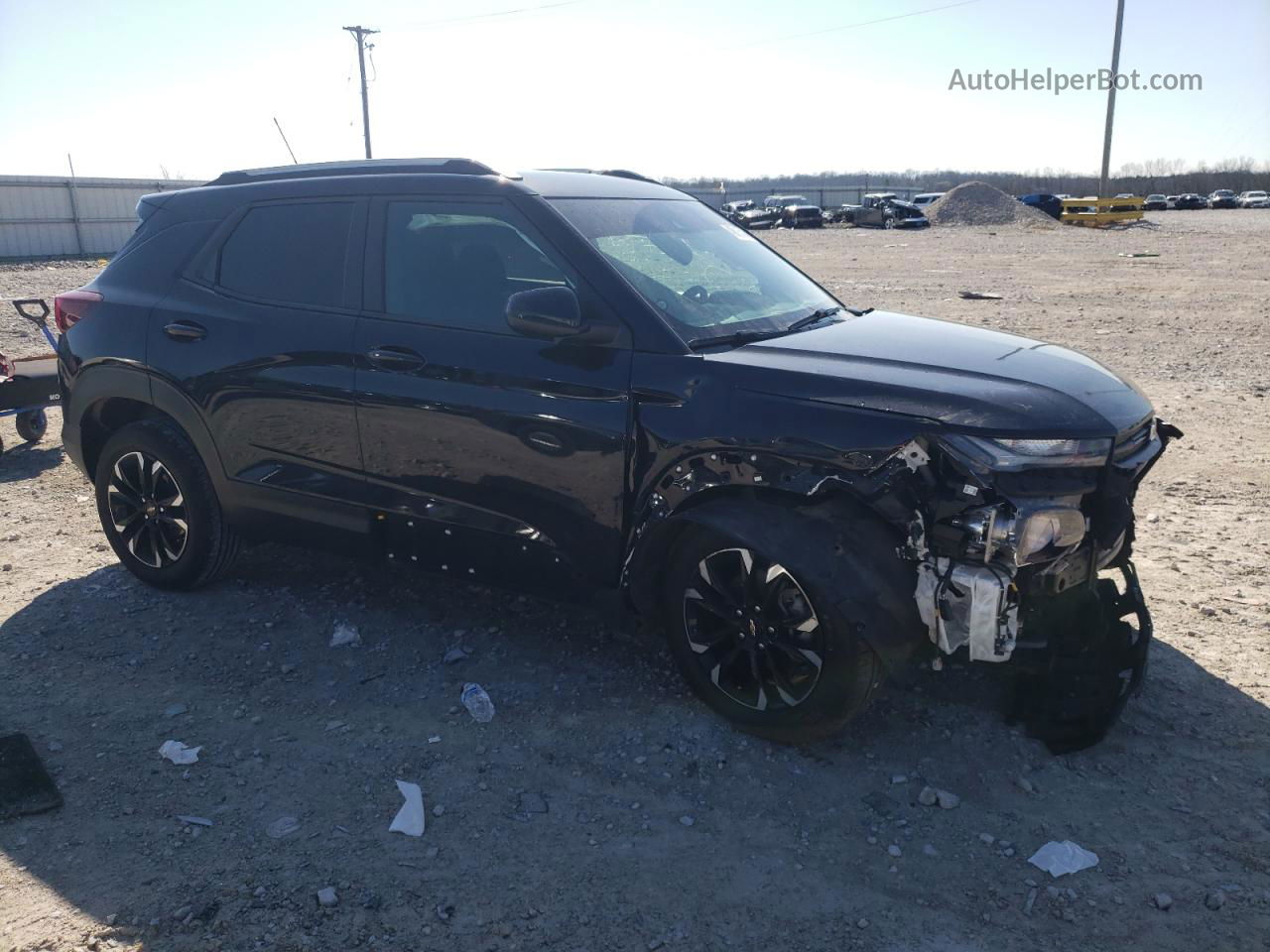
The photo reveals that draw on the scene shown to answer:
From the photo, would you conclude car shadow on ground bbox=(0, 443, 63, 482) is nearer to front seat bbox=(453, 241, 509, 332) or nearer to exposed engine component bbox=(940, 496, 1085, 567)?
front seat bbox=(453, 241, 509, 332)

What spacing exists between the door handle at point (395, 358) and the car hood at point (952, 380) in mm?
1275

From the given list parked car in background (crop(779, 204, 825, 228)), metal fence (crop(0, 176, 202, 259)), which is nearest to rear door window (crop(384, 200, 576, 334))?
metal fence (crop(0, 176, 202, 259))

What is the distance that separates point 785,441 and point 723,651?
0.87m

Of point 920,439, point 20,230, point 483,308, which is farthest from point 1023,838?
point 20,230

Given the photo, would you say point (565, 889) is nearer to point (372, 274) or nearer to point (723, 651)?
point (723, 651)

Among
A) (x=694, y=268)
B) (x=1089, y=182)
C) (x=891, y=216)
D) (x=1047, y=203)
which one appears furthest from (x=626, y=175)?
(x=1089, y=182)

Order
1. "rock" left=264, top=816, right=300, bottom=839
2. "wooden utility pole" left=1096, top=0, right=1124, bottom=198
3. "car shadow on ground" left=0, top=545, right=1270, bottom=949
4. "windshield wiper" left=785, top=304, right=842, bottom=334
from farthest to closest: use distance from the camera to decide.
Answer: "wooden utility pole" left=1096, top=0, right=1124, bottom=198 → "windshield wiper" left=785, top=304, right=842, bottom=334 → "rock" left=264, top=816, right=300, bottom=839 → "car shadow on ground" left=0, top=545, right=1270, bottom=949

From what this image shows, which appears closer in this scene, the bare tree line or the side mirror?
the side mirror

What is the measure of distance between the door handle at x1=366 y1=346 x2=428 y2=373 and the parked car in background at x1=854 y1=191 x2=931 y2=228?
154 ft

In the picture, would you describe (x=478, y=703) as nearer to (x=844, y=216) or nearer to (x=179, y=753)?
(x=179, y=753)

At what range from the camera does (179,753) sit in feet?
Answer: 12.8

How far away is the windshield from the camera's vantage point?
4.08 m

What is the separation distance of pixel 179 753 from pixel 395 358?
1734 millimetres

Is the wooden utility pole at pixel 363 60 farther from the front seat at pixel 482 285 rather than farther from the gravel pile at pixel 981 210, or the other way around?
the front seat at pixel 482 285
